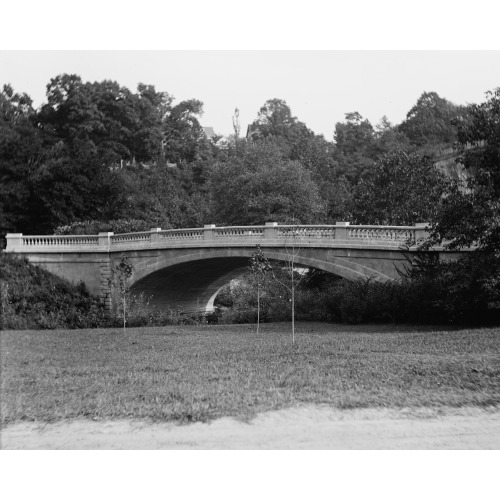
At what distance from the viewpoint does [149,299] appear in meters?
23.6

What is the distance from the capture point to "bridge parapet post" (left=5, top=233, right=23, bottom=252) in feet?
76.5

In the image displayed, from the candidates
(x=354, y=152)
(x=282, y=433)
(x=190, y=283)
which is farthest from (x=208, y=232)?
(x=282, y=433)

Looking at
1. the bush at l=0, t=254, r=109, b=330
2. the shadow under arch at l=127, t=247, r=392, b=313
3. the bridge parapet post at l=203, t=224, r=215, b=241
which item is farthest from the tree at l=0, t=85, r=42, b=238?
the bridge parapet post at l=203, t=224, r=215, b=241

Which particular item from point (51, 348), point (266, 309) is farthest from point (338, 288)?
point (51, 348)

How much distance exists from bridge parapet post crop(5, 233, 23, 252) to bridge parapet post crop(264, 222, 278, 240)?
9.29m

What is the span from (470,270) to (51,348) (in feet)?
30.1

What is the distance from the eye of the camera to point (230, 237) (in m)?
22.0

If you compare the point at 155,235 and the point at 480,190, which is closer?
the point at 480,190

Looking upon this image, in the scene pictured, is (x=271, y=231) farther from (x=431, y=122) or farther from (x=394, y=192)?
(x=431, y=122)

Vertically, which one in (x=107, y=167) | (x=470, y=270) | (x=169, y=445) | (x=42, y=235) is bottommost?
(x=169, y=445)

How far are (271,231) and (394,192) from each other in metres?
7.43

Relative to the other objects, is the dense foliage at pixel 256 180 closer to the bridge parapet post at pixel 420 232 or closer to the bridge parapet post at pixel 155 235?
the bridge parapet post at pixel 420 232

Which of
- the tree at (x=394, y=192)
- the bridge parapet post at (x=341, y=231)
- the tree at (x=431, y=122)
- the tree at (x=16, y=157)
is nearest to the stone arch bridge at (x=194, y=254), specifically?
the bridge parapet post at (x=341, y=231)

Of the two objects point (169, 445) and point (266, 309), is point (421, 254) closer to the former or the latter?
point (266, 309)
